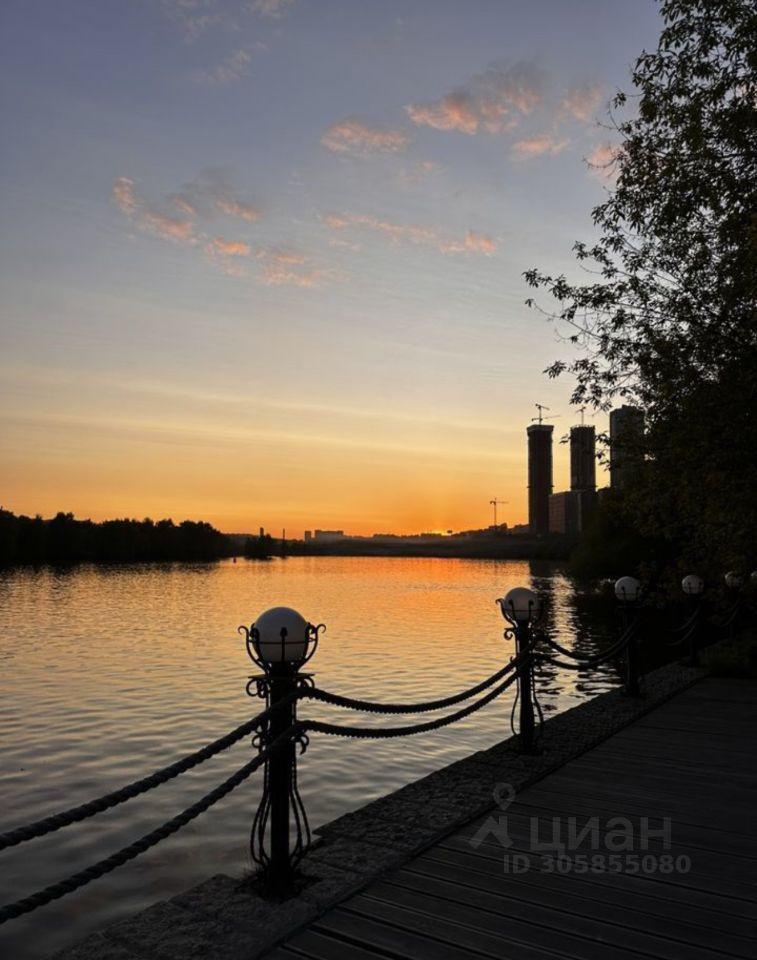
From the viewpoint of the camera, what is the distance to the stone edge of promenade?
12.9 feet

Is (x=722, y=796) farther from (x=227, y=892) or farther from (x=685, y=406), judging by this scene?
(x=685, y=406)

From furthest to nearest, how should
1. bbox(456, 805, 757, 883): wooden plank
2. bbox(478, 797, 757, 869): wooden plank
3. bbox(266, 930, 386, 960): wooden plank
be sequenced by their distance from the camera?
bbox(478, 797, 757, 869): wooden plank, bbox(456, 805, 757, 883): wooden plank, bbox(266, 930, 386, 960): wooden plank

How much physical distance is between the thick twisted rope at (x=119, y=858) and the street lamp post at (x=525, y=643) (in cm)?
369

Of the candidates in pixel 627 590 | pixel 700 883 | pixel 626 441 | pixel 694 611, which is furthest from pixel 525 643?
pixel 694 611

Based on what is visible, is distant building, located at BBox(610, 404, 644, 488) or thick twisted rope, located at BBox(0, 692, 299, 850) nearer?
thick twisted rope, located at BBox(0, 692, 299, 850)

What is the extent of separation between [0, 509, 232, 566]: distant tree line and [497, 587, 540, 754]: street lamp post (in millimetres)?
124344

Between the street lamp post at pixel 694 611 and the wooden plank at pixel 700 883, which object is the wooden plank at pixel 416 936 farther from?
the street lamp post at pixel 694 611

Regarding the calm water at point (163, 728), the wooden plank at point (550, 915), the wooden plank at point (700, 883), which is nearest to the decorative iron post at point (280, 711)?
the wooden plank at point (550, 915)

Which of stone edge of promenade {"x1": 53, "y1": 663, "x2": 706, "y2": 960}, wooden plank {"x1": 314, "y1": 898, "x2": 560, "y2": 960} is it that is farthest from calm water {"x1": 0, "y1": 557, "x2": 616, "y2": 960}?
wooden plank {"x1": 314, "y1": 898, "x2": 560, "y2": 960}

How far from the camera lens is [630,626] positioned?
11.1 meters

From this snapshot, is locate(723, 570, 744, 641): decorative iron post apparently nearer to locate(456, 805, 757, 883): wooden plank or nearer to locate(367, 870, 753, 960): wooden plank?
locate(456, 805, 757, 883): wooden plank

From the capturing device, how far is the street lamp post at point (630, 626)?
10875 millimetres

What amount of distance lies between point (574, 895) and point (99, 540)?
6203 inches

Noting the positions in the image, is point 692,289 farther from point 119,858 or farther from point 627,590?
point 119,858
